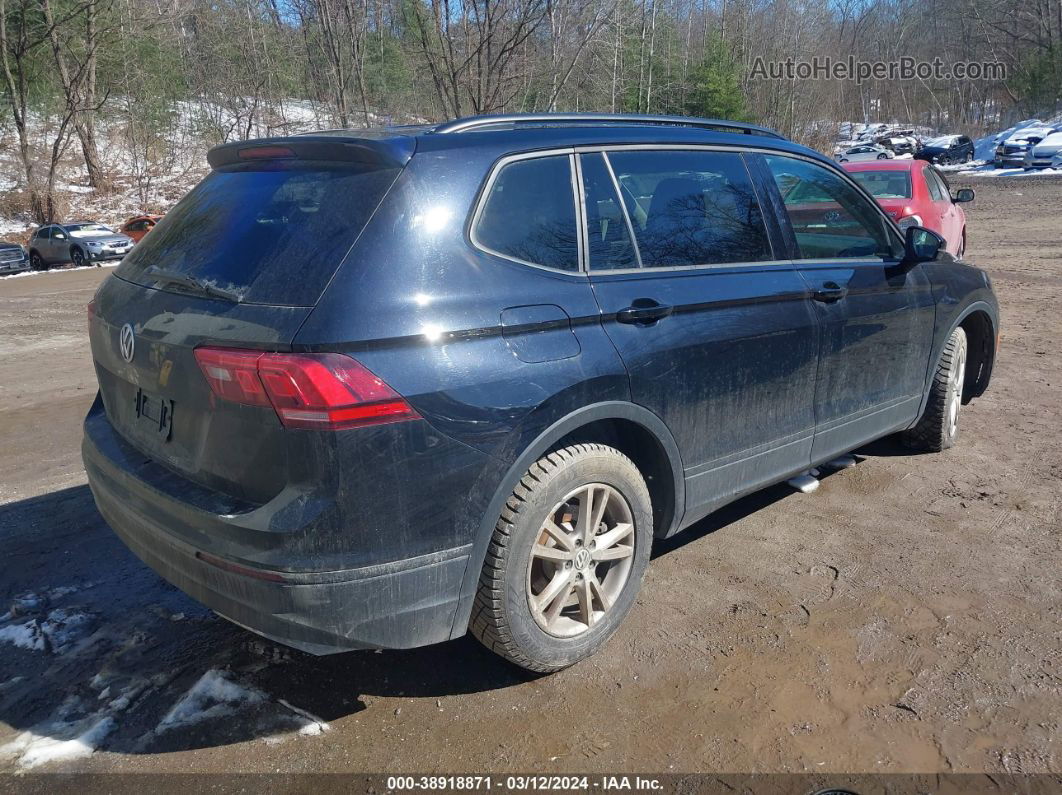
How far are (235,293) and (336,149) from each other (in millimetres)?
596

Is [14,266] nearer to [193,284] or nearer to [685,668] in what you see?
[193,284]

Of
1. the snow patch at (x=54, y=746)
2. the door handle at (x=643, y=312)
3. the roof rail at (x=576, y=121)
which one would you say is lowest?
the snow patch at (x=54, y=746)

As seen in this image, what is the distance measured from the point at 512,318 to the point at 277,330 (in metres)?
0.73

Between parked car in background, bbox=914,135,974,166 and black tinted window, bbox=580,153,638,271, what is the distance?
44.9 m

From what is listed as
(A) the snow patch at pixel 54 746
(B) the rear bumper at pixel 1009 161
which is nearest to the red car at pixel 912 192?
(A) the snow patch at pixel 54 746

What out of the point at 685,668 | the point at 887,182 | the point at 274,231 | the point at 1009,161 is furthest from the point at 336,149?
the point at 1009,161

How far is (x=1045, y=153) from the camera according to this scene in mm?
36031

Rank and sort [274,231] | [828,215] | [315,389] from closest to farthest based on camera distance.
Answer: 1. [315,389]
2. [274,231]
3. [828,215]

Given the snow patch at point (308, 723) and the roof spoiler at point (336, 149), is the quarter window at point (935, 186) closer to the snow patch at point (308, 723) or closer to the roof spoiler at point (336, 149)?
the roof spoiler at point (336, 149)

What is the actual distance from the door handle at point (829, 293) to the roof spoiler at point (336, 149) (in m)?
2.01

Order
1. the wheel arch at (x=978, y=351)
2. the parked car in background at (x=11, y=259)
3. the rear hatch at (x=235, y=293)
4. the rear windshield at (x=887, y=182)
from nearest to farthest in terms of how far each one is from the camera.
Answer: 1. the rear hatch at (x=235, y=293)
2. the wheel arch at (x=978, y=351)
3. the rear windshield at (x=887, y=182)
4. the parked car in background at (x=11, y=259)

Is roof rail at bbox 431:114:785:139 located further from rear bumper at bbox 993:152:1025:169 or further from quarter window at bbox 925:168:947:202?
rear bumper at bbox 993:152:1025:169

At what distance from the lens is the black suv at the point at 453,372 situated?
2.45m

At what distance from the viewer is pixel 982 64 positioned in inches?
2404
